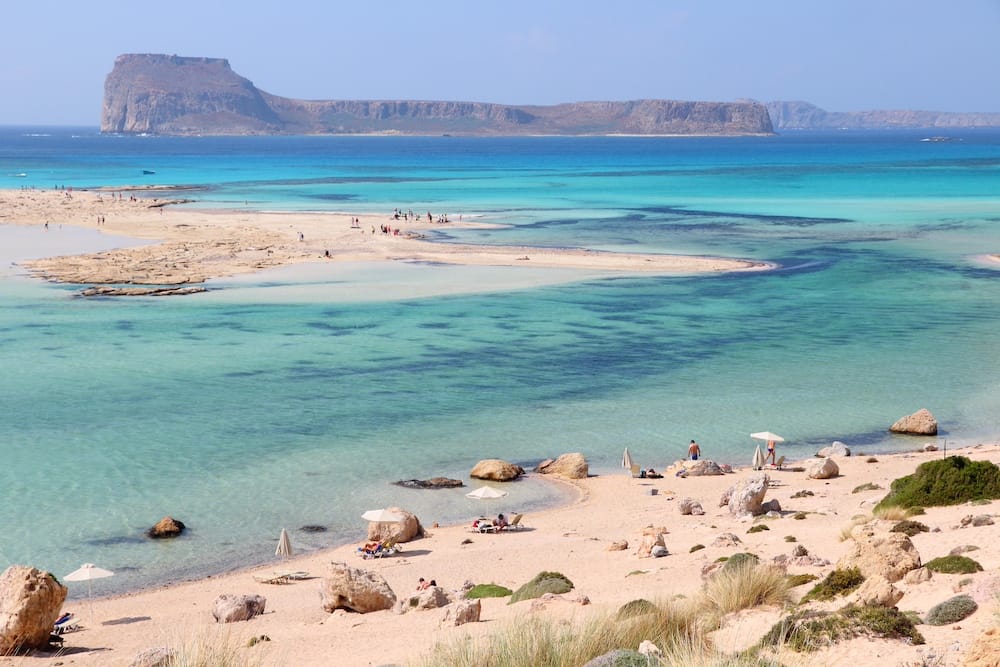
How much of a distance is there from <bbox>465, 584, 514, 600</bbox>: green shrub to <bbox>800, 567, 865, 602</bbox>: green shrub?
5.29 m

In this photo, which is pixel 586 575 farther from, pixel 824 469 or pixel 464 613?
pixel 824 469

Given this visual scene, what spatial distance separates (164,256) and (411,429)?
37.6 meters

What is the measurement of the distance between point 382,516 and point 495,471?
4.61 metres

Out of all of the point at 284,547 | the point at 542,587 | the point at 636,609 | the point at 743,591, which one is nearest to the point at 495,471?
the point at 284,547

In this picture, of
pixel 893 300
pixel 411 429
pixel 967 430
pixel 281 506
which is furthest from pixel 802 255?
pixel 281 506

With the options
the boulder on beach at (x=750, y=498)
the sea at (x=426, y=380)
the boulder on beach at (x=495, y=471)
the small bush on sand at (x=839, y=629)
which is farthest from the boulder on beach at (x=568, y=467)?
the small bush on sand at (x=839, y=629)

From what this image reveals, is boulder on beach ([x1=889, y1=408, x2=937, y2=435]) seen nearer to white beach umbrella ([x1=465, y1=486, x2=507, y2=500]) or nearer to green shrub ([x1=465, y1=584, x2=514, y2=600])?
white beach umbrella ([x1=465, y1=486, x2=507, y2=500])

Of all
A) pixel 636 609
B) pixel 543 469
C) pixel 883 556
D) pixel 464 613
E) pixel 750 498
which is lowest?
pixel 543 469

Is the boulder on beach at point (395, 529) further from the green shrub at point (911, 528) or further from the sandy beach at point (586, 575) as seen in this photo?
the green shrub at point (911, 528)

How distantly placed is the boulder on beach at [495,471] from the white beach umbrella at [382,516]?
4.32 m

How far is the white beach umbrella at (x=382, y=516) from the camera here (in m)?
21.6

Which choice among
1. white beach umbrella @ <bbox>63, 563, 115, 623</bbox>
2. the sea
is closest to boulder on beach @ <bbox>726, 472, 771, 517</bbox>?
the sea

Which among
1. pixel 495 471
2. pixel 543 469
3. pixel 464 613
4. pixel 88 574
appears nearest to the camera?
pixel 464 613

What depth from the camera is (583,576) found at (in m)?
18.4
